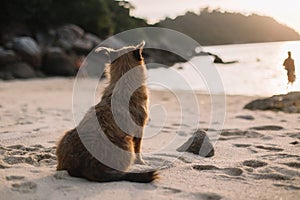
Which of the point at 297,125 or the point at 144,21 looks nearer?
the point at 297,125

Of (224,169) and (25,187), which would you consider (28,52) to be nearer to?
(25,187)

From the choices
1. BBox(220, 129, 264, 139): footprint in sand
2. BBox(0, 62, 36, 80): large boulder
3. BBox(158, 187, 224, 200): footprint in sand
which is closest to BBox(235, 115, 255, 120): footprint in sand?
BBox(220, 129, 264, 139): footprint in sand

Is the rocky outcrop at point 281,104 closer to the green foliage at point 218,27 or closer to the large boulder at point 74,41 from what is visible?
the green foliage at point 218,27

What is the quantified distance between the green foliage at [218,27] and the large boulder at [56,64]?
980cm

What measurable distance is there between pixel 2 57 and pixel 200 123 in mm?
18547

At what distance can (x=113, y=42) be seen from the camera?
31.1 meters

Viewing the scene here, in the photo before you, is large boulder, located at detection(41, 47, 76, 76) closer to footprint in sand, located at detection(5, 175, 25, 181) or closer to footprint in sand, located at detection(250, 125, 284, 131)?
footprint in sand, located at detection(250, 125, 284, 131)

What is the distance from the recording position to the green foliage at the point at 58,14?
3506cm

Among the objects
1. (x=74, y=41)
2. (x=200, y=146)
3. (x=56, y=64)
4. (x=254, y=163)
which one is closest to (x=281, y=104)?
(x=200, y=146)

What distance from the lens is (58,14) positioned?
37.5m

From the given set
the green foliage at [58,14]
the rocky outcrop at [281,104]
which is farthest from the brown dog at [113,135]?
the green foliage at [58,14]

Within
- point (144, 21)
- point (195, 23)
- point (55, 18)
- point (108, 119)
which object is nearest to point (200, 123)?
point (108, 119)

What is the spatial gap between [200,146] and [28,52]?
21.9 meters

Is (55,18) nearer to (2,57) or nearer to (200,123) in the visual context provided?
(2,57)
